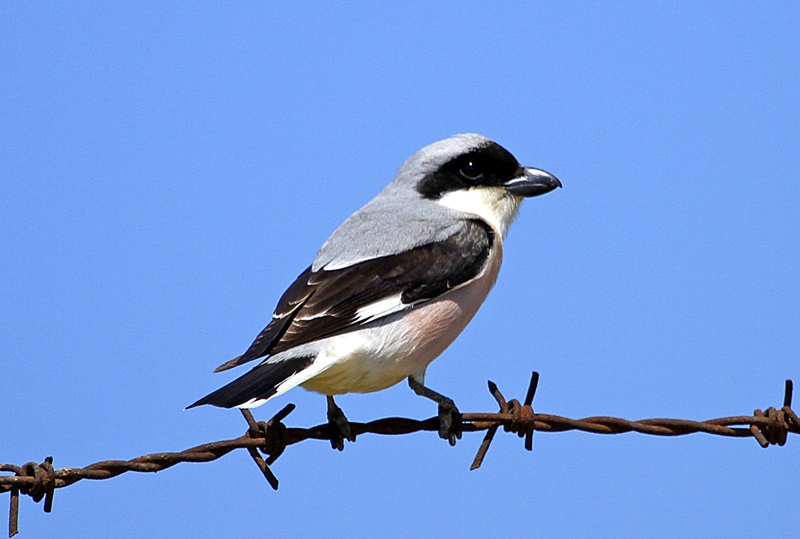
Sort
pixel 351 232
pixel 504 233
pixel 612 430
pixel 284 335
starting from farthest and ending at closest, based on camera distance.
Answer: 1. pixel 504 233
2. pixel 351 232
3. pixel 284 335
4. pixel 612 430

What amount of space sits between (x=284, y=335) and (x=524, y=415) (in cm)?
100

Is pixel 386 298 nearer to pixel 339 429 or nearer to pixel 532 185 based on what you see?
pixel 339 429

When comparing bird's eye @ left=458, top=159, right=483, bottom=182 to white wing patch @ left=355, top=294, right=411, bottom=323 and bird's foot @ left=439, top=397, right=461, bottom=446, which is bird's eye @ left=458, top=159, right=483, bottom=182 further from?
bird's foot @ left=439, top=397, right=461, bottom=446

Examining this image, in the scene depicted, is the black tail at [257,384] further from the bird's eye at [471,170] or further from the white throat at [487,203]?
the bird's eye at [471,170]

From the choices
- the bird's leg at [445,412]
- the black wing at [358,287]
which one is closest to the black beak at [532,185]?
the black wing at [358,287]

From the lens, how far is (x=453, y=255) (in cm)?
431

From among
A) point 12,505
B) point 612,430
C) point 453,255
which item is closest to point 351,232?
point 453,255

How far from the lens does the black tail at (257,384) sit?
11.1 feet

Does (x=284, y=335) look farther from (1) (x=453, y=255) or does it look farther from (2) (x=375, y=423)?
(1) (x=453, y=255)

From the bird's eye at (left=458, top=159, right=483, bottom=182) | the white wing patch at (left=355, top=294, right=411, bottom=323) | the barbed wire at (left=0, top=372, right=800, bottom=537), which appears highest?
the bird's eye at (left=458, top=159, right=483, bottom=182)

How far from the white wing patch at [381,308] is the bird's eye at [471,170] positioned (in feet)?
3.80

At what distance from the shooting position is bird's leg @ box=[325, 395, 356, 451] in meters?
4.11

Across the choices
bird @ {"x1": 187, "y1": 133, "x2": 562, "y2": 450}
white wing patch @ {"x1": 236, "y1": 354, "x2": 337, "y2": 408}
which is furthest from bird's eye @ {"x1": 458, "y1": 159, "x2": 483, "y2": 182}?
white wing patch @ {"x1": 236, "y1": 354, "x2": 337, "y2": 408}

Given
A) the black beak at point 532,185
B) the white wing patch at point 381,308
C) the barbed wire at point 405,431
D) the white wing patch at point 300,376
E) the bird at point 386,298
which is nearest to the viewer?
the barbed wire at point 405,431
